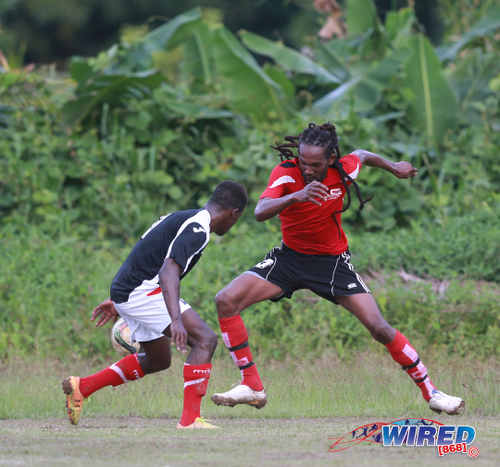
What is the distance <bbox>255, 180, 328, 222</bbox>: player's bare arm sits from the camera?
568 cm

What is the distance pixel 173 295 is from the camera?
5629 millimetres

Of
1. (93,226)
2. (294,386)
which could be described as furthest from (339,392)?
(93,226)

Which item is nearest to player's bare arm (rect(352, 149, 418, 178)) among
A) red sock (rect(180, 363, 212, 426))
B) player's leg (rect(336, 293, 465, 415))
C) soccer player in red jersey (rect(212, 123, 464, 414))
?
soccer player in red jersey (rect(212, 123, 464, 414))

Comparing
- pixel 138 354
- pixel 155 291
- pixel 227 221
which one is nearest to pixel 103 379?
pixel 138 354

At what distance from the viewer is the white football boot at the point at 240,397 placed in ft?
20.1

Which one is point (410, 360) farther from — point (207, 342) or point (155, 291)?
point (155, 291)

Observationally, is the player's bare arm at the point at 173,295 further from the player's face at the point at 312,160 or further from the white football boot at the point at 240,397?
the player's face at the point at 312,160

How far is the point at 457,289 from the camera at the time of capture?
9359mm

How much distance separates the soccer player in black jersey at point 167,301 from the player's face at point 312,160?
467mm

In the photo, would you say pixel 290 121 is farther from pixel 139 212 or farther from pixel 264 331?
pixel 264 331

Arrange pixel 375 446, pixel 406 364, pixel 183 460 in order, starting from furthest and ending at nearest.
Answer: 1. pixel 406 364
2. pixel 375 446
3. pixel 183 460

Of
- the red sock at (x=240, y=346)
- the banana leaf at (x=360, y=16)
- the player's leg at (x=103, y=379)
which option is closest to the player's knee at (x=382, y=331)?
the red sock at (x=240, y=346)

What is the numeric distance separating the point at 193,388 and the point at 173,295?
708 mm

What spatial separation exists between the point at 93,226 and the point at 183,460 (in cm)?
859
